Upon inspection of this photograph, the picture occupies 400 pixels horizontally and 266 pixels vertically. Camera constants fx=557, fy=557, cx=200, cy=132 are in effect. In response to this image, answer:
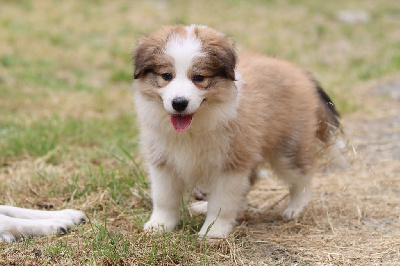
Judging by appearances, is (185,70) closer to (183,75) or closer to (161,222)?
(183,75)

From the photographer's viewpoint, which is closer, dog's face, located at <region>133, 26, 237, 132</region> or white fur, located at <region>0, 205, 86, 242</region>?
dog's face, located at <region>133, 26, 237, 132</region>

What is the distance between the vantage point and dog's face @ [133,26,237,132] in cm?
356

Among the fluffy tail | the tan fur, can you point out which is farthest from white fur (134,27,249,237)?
the fluffy tail

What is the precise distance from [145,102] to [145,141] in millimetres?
477

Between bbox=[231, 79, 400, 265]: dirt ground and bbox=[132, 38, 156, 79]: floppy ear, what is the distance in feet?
4.67

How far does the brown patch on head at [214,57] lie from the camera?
3657mm

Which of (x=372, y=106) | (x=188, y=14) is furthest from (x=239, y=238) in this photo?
(x=188, y=14)

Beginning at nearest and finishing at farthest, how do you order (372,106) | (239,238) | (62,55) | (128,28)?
(239,238), (372,106), (62,55), (128,28)

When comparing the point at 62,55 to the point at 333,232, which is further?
the point at 62,55

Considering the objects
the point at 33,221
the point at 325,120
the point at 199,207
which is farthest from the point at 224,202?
the point at 325,120

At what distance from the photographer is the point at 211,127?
12.6ft

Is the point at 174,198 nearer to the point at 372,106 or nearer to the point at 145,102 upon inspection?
the point at 145,102

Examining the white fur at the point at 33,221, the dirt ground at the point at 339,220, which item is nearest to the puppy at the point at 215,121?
the dirt ground at the point at 339,220

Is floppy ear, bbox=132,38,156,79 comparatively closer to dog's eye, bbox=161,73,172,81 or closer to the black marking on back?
dog's eye, bbox=161,73,172,81
